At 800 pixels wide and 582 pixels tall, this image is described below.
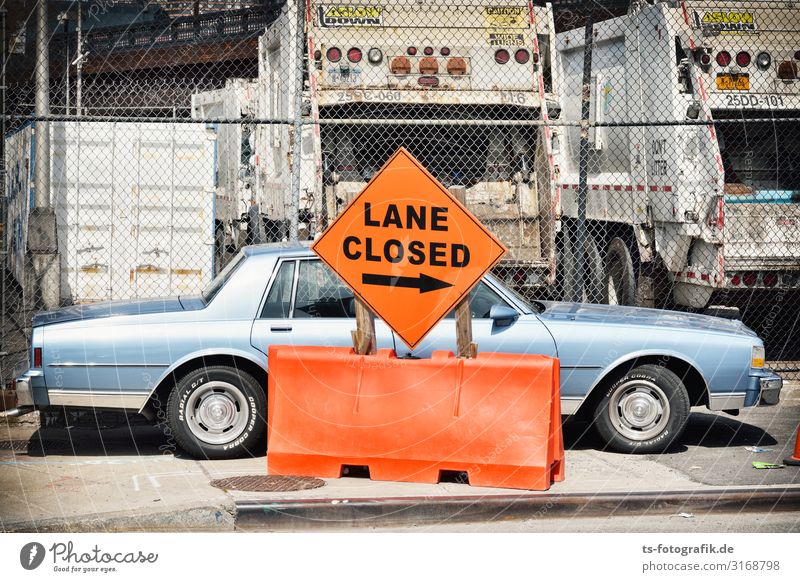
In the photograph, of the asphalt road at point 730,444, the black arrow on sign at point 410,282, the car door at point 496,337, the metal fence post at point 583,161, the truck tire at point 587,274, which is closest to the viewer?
the black arrow on sign at point 410,282

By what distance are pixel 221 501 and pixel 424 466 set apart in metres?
1.29

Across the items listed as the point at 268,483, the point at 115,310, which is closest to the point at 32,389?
the point at 115,310

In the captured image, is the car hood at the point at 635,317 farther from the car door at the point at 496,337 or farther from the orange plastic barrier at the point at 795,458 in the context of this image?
the orange plastic barrier at the point at 795,458

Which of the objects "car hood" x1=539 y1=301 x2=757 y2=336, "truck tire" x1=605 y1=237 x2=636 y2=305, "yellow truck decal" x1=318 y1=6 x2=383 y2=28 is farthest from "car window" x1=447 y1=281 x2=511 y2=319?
"yellow truck decal" x1=318 y1=6 x2=383 y2=28

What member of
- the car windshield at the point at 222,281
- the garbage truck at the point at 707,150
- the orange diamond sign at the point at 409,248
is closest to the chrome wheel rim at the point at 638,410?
the orange diamond sign at the point at 409,248

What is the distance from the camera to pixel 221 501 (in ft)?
22.1

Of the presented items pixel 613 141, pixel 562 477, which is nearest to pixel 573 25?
pixel 613 141

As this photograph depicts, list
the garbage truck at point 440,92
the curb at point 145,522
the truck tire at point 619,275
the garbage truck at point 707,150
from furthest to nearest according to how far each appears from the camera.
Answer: the truck tire at point 619,275, the garbage truck at point 440,92, the garbage truck at point 707,150, the curb at point 145,522

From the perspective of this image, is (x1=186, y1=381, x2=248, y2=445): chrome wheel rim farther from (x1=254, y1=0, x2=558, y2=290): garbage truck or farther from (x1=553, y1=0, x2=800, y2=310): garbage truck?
(x1=553, y1=0, x2=800, y2=310): garbage truck

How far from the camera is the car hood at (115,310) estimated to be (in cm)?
797

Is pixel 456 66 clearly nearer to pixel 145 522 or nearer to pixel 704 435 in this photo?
pixel 704 435

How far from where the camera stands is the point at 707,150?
11.1m

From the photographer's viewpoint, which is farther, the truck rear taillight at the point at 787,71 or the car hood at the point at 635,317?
the truck rear taillight at the point at 787,71

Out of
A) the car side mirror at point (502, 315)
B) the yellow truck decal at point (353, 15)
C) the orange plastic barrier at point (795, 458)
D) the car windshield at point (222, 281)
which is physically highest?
the yellow truck decal at point (353, 15)
